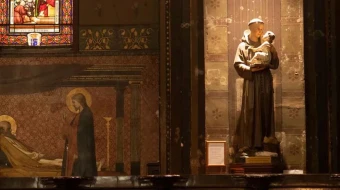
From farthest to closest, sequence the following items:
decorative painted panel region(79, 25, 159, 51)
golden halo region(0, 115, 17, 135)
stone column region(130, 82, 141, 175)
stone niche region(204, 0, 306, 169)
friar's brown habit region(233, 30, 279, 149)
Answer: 1. decorative painted panel region(79, 25, 159, 51)
2. golden halo region(0, 115, 17, 135)
3. stone column region(130, 82, 141, 175)
4. stone niche region(204, 0, 306, 169)
5. friar's brown habit region(233, 30, 279, 149)

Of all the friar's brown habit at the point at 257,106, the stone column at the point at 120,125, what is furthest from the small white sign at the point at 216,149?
the stone column at the point at 120,125

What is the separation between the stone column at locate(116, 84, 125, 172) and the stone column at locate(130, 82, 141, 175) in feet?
0.46

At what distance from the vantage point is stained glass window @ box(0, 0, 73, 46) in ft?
42.9

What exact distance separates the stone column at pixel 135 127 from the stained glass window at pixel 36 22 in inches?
46.7

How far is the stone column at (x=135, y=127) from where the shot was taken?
1273 cm

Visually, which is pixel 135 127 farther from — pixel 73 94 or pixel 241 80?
pixel 241 80

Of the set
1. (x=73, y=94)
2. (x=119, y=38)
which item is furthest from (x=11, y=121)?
(x=119, y=38)

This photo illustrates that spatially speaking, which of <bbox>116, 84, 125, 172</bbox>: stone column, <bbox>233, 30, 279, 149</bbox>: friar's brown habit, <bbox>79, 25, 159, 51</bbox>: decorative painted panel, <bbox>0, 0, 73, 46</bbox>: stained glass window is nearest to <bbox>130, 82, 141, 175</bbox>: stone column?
<bbox>116, 84, 125, 172</bbox>: stone column

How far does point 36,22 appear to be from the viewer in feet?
43.2

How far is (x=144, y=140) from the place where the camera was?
12773 millimetres

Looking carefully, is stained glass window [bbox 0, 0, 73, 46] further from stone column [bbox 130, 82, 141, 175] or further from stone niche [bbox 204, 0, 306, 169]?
stone niche [bbox 204, 0, 306, 169]

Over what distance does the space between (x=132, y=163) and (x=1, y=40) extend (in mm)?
2601

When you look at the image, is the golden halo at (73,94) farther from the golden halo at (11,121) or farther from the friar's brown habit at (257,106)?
the friar's brown habit at (257,106)

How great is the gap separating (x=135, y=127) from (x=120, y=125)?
214mm
